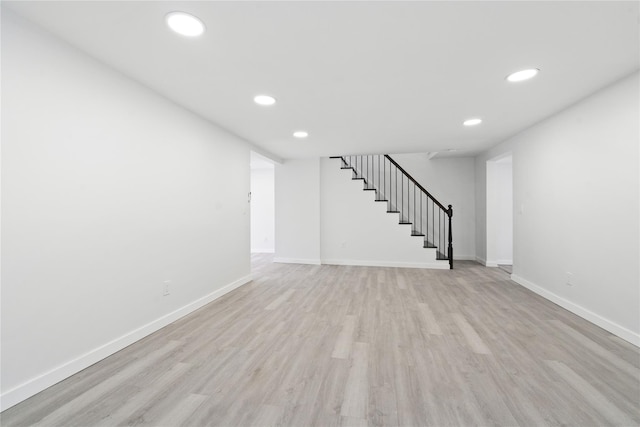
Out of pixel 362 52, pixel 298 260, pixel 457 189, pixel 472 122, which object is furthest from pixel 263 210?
pixel 362 52

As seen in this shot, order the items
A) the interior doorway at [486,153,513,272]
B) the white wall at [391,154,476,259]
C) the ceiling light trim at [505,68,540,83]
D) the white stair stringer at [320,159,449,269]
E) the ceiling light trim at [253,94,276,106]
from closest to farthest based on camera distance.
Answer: the ceiling light trim at [505,68,540,83]
the ceiling light trim at [253,94,276,106]
the interior doorway at [486,153,513,272]
the white stair stringer at [320,159,449,269]
the white wall at [391,154,476,259]

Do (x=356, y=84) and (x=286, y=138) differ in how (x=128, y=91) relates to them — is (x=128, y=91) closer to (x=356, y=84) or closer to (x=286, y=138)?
(x=356, y=84)

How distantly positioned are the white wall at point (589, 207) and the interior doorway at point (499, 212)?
5.07ft

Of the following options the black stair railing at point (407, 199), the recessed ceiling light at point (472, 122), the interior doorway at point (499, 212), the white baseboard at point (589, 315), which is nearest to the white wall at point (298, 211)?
the black stair railing at point (407, 199)

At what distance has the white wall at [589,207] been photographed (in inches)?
92.0

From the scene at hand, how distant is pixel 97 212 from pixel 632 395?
3.71 meters

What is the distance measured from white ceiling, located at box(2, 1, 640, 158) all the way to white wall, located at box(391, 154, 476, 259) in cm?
326

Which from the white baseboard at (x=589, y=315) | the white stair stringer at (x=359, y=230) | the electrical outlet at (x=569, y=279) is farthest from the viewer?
the white stair stringer at (x=359, y=230)

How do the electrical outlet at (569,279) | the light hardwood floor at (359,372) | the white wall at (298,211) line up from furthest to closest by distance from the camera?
the white wall at (298,211) → the electrical outlet at (569,279) → the light hardwood floor at (359,372)

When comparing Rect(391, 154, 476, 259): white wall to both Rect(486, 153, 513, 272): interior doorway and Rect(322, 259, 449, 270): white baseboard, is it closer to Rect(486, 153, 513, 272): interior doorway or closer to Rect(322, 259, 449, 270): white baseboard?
Rect(486, 153, 513, 272): interior doorway

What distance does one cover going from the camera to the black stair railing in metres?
6.45

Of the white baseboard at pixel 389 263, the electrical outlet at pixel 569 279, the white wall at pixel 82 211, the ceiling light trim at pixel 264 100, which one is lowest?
the white baseboard at pixel 389 263

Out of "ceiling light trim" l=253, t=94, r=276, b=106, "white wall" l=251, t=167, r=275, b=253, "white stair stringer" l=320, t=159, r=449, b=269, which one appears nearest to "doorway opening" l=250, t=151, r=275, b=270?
"white wall" l=251, t=167, r=275, b=253

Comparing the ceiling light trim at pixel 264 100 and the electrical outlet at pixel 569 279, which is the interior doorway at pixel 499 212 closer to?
the electrical outlet at pixel 569 279
